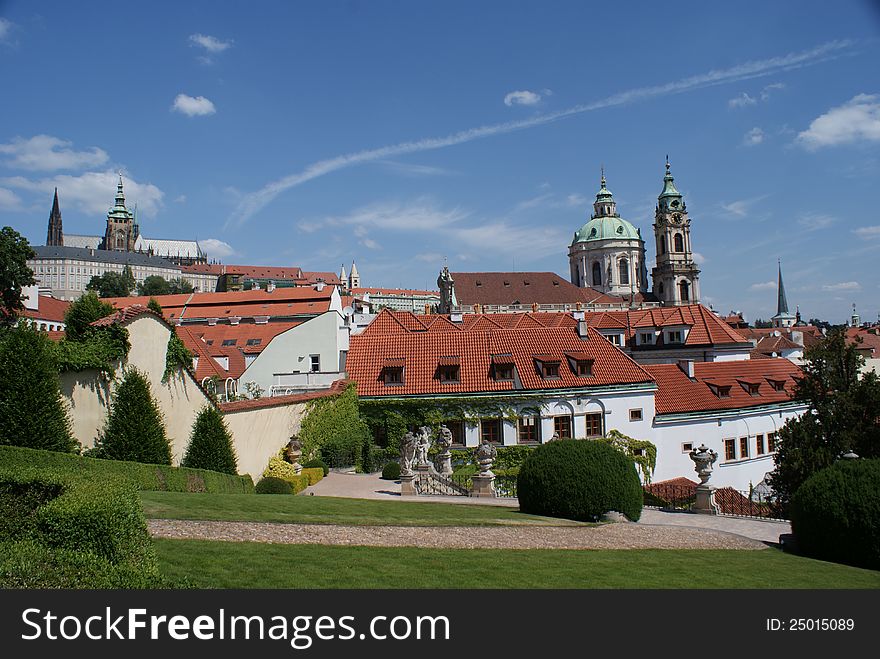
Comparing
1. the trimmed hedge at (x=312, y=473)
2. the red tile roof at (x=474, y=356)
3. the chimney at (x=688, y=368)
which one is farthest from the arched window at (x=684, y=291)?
the trimmed hedge at (x=312, y=473)

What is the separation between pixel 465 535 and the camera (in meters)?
13.6

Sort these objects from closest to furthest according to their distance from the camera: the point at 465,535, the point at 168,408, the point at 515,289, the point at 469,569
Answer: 1. the point at 469,569
2. the point at 465,535
3. the point at 168,408
4. the point at 515,289

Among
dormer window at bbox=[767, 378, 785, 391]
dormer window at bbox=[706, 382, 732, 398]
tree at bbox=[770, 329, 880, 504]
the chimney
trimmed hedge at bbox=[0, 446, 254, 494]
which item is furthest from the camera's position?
dormer window at bbox=[767, 378, 785, 391]

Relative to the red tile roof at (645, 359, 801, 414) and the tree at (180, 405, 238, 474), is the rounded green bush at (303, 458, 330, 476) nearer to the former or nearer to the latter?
the tree at (180, 405, 238, 474)

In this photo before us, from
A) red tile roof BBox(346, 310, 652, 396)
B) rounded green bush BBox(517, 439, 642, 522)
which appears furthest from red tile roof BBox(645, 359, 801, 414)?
rounded green bush BBox(517, 439, 642, 522)

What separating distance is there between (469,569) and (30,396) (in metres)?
11.5

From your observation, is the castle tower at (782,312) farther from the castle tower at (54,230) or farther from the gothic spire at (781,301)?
the castle tower at (54,230)

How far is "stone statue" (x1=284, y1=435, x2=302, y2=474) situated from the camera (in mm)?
27547

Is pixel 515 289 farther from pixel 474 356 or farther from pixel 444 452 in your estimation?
pixel 444 452

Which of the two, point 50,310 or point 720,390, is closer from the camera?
point 720,390

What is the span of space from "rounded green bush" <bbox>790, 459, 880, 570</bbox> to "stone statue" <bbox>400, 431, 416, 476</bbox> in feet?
41.8

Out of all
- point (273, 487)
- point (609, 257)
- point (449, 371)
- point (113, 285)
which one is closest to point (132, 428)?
point (273, 487)

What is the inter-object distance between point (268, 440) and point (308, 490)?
118 inches
